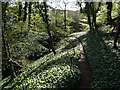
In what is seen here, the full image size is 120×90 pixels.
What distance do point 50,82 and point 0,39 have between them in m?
4.03

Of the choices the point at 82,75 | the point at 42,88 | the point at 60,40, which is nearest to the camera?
the point at 42,88

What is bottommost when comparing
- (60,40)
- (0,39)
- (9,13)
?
(60,40)

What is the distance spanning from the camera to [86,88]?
674 centimetres

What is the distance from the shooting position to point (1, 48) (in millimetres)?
7906

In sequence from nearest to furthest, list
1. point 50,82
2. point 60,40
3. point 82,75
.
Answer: point 50,82, point 82,75, point 60,40

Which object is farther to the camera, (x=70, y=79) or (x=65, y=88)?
(x=70, y=79)

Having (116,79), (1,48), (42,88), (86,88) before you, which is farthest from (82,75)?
(1,48)

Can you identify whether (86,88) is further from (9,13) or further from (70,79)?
(9,13)

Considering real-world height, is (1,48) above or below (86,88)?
above

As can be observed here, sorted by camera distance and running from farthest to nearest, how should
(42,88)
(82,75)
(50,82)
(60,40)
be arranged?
(60,40)
(82,75)
(50,82)
(42,88)

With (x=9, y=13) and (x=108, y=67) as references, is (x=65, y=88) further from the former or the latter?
(x=9, y=13)

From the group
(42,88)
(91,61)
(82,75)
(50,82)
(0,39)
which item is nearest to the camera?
(42,88)

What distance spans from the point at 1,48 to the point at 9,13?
2274 mm

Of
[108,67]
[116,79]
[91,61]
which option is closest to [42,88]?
[116,79]
